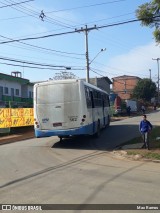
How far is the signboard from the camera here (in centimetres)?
3017

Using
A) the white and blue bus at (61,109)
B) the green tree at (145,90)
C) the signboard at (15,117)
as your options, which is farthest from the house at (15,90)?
the green tree at (145,90)

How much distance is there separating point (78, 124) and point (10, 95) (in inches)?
1381

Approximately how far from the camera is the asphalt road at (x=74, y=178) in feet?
28.5

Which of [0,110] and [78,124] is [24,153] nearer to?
[78,124]

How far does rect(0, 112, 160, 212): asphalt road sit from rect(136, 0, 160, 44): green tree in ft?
19.4

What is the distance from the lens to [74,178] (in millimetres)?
11227

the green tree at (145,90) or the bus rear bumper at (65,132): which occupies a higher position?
the green tree at (145,90)

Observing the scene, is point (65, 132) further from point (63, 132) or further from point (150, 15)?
point (150, 15)

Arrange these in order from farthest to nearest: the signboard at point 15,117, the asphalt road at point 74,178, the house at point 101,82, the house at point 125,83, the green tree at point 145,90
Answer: the house at point 125,83 < the green tree at point 145,90 < the house at point 101,82 < the signboard at point 15,117 < the asphalt road at point 74,178

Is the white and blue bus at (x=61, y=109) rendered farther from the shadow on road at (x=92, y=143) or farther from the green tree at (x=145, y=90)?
the green tree at (x=145, y=90)

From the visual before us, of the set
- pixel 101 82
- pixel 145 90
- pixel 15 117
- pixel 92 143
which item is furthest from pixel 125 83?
pixel 92 143

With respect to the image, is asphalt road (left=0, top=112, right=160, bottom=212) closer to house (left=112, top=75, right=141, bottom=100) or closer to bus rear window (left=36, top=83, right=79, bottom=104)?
bus rear window (left=36, top=83, right=79, bottom=104)

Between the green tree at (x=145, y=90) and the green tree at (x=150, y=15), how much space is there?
81586mm

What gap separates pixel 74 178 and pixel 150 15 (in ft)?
31.7
